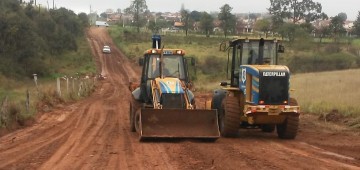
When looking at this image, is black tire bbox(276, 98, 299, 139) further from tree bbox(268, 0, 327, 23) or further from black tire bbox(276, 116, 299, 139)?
tree bbox(268, 0, 327, 23)

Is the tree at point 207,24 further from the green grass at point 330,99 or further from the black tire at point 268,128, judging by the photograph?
the black tire at point 268,128

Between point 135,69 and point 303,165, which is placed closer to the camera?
point 303,165

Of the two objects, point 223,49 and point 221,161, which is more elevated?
point 223,49

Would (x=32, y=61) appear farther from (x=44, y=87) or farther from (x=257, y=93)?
(x=257, y=93)

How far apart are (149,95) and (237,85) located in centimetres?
249

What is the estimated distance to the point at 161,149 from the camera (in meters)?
11.7

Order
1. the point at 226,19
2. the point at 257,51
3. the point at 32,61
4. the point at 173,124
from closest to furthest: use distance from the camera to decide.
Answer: the point at 173,124
the point at 257,51
the point at 32,61
the point at 226,19

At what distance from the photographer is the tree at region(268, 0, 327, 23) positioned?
98.8 m

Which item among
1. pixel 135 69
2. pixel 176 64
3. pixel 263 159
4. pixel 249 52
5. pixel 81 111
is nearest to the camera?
pixel 263 159

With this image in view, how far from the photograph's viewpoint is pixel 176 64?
15508mm

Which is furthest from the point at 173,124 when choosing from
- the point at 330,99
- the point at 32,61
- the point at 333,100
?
the point at 32,61

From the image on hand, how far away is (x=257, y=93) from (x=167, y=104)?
7.92 feet

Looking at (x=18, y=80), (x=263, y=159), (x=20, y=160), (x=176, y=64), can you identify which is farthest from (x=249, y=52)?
(x=18, y=80)

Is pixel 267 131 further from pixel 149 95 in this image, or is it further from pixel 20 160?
pixel 20 160
